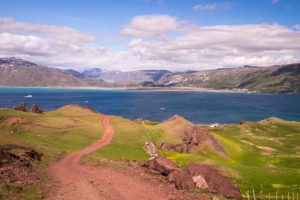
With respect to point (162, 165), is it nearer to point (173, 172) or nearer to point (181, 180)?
point (173, 172)

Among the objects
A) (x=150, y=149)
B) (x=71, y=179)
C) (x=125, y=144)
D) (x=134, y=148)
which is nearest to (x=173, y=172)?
(x=71, y=179)

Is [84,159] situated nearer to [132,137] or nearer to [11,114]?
[132,137]

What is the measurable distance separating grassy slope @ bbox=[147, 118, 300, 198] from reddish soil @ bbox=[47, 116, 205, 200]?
523 inches

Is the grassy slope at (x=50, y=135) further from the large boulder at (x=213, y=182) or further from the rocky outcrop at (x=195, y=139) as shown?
the rocky outcrop at (x=195, y=139)

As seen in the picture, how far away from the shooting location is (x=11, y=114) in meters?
52.7

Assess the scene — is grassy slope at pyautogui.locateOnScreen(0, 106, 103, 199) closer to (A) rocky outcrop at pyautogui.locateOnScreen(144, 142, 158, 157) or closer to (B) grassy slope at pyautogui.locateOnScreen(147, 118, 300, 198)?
(A) rocky outcrop at pyautogui.locateOnScreen(144, 142, 158, 157)

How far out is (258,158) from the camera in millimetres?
65438

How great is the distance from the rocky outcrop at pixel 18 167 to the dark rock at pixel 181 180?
53.5 feet

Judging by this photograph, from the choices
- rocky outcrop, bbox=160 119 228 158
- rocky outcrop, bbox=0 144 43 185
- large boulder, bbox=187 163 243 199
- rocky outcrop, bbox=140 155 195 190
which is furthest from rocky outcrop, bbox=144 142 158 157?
rocky outcrop, bbox=0 144 43 185

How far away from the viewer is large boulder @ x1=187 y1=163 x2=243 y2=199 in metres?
28.3

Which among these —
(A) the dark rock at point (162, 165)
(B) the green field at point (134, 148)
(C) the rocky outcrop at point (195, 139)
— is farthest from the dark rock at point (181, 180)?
(C) the rocky outcrop at point (195, 139)

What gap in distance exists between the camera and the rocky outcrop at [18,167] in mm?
22547

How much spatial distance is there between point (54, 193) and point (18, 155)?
11423mm

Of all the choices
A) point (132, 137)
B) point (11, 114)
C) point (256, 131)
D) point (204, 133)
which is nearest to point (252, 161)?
point (204, 133)
